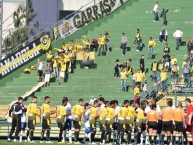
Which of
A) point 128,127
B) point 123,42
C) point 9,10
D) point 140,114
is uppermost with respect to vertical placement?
point 9,10

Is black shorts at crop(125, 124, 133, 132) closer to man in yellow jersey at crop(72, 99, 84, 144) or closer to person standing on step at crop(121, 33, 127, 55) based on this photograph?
man in yellow jersey at crop(72, 99, 84, 144)

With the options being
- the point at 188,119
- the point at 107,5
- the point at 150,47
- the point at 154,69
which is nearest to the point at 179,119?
the point at 188,119

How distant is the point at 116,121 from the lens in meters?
40.1

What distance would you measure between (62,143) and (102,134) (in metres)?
1.89

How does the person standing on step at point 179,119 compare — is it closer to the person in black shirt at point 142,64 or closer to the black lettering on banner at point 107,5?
the person in black shirt at point 142,64

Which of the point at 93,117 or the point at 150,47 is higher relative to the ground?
the point at 150,47

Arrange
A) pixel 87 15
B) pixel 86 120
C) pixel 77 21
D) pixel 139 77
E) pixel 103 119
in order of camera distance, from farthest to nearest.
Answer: pixel 87 15
pixel 77 21
pixel 139 77
pixel 86 120
pixel 103 119

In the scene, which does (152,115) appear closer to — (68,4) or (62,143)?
(62,143)

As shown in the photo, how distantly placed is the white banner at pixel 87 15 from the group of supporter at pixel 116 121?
17.2m

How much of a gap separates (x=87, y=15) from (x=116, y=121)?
2025cm

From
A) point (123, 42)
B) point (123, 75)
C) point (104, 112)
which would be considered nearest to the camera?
point (104, 112)

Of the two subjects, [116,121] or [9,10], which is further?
[9,10]

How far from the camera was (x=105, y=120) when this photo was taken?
39.9 meters

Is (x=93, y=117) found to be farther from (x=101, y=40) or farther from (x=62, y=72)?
(x=101, y=40)
